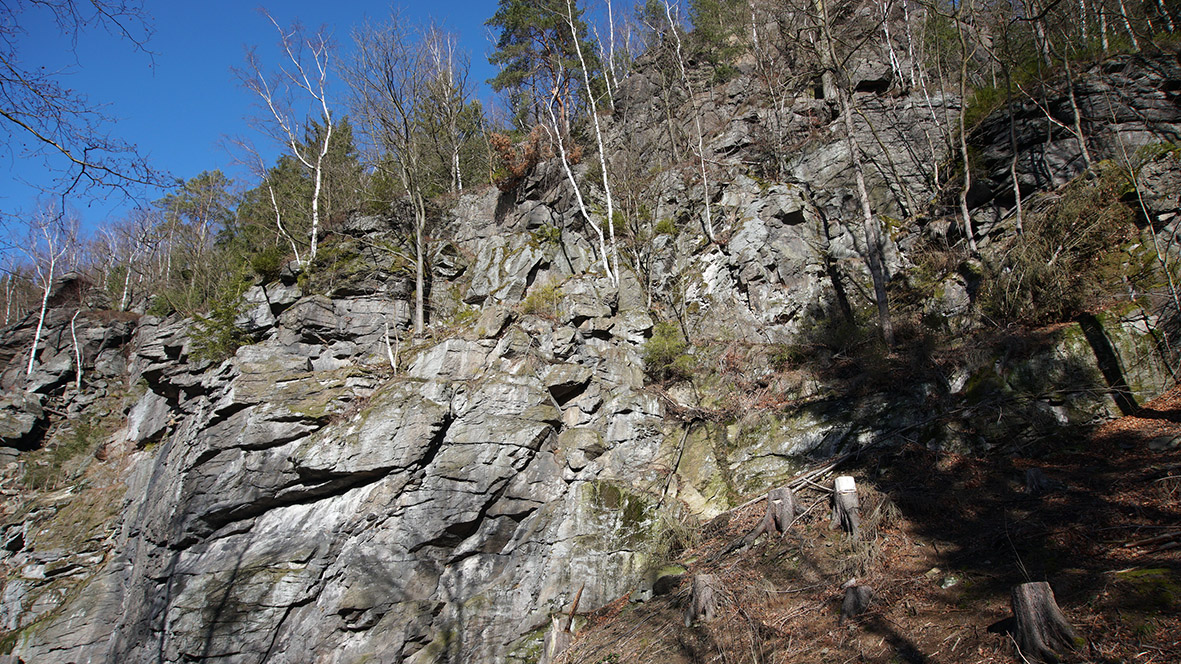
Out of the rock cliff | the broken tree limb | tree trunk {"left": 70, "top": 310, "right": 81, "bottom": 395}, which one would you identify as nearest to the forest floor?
the broken tree limb

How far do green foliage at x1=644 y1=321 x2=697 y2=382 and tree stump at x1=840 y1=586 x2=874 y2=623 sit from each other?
7069mm

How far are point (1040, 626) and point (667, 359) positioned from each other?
9.06 meters

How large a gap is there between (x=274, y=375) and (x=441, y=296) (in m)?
5.76

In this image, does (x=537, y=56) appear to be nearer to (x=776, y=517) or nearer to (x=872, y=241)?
(x=872, y=241)

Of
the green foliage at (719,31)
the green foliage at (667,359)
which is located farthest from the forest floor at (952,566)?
the green foliage at (719,31)

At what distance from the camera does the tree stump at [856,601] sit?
532cm

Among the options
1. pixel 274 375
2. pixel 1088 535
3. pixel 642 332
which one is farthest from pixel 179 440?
pixel 1088 535

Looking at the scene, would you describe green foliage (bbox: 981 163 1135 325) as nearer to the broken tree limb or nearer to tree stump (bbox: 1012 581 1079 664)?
the broken tree limb

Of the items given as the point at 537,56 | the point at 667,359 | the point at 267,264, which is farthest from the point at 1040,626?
the point at 537,56

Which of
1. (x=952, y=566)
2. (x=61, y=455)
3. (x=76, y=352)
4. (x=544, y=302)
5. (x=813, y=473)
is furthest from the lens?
(x=76, y=352)

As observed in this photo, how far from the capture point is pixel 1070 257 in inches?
349

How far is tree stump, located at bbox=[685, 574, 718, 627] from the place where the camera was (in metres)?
6.33

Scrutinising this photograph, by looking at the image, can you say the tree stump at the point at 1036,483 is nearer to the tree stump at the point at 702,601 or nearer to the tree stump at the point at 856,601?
the tree stump at the point at 856,601

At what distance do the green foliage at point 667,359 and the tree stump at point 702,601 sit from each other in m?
6.20
